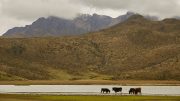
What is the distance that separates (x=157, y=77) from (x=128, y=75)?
15.6 metres

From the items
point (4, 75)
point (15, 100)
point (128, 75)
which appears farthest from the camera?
point (128, 75)

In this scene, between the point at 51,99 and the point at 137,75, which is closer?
the point at 51,99

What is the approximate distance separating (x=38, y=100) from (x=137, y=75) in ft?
455

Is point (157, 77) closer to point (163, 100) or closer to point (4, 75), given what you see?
point (4, 75)

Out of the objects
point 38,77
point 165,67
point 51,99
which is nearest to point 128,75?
point 165,67

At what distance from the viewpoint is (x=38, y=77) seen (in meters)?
198

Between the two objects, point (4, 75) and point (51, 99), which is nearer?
point (51, 99)

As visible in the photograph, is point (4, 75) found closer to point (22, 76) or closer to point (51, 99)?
point (22, 76)

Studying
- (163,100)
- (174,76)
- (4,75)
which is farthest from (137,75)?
(163,100)

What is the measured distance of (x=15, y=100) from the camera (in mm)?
54156

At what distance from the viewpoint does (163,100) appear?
181ft

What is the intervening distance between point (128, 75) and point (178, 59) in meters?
25.8

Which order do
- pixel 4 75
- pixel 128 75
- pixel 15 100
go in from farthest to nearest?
pixel 128 75 → pixel 4 75 → pixel 15 100

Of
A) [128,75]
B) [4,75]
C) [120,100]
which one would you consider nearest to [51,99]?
[120,100]
